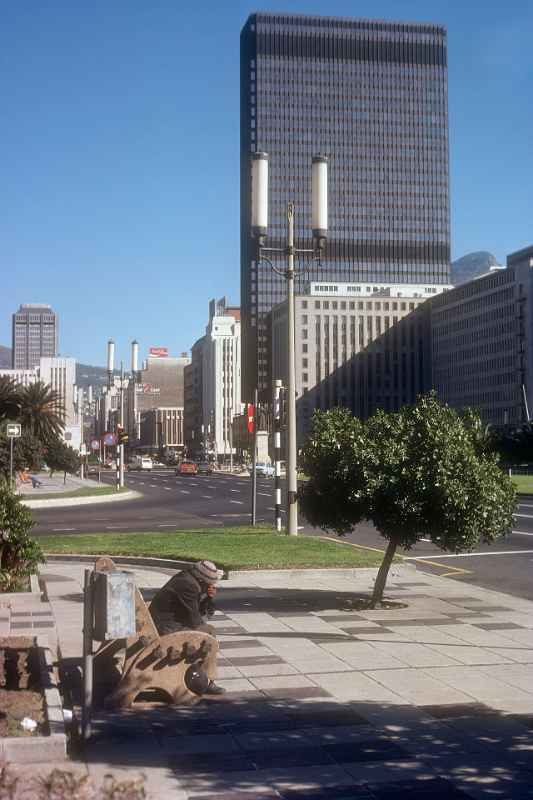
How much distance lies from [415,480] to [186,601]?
4.90m

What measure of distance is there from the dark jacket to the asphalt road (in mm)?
7699

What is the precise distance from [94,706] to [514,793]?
142 inches

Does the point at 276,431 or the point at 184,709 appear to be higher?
the point at 276,431

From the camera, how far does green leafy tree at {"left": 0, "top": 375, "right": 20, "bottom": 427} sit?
64.2m

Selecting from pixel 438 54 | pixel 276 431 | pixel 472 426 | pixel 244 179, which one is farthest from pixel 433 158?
pixel 472 426

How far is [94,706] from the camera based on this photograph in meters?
8.34

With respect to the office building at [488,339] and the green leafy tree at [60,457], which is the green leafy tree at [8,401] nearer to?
the green leafy tree at [60,457]

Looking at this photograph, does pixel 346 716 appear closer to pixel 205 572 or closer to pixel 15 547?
pixel 205 572

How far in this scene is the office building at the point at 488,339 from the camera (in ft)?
450

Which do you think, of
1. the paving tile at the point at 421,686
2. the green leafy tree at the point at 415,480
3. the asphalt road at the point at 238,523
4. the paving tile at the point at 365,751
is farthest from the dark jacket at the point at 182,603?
the asphalt road at the point at 238,523

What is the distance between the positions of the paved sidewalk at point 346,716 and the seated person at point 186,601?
0.70 metres

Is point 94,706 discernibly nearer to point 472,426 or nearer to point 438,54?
point 472,426

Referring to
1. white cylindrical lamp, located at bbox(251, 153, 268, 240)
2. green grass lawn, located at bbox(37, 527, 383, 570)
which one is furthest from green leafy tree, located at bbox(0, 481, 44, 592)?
white cylindrical lamp, located at bbox(251, 153, 268, 240)

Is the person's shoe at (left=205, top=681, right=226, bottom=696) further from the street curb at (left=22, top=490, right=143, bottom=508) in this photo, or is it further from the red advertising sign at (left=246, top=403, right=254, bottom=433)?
the street curb at (left=22, top=490, right=143, bottom=508)
